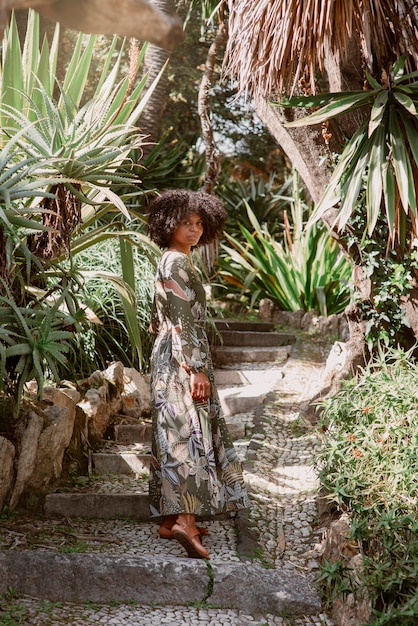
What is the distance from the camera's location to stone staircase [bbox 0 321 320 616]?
316 centimetres

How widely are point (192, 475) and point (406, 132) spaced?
7.43 feet

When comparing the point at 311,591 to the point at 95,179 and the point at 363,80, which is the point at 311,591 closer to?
the point at 95,179

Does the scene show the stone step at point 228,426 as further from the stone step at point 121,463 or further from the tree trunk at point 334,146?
the tree trunk at point 334,146

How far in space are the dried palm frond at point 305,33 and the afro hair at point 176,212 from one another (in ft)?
3.04

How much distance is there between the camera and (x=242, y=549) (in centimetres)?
352

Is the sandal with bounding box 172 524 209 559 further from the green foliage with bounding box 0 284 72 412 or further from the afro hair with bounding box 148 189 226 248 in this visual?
the afro hair with bounding box 148 189 226 248

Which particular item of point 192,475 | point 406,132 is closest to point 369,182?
point 406,132

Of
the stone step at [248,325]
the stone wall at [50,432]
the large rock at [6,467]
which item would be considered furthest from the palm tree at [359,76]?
the stone step at [248,325]

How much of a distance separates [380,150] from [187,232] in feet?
4.07

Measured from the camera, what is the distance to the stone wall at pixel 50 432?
374 centimetres

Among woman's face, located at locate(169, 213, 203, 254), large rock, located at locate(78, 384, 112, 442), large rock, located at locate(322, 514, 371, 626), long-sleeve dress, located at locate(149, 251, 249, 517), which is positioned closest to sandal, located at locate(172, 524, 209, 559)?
long-sleeve dress, located at locate(149, 251, 249, 517)

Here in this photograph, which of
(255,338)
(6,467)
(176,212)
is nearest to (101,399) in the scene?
(6,467)

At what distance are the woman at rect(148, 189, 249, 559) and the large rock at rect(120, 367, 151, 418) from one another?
1860mm

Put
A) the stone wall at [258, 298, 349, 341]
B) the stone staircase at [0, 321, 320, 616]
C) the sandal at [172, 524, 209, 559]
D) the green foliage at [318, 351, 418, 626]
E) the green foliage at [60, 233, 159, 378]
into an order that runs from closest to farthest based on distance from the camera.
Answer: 1. the green foliage at [318, 351, 418, 626]
2. the stone staircase at [0, 321, 320, 616]
3. the sandal at [172, 524, 209, 559]
4. the green foliage at [60, 233, 159, 378]
5. the stone wall at [258, 298, 349, 341]
